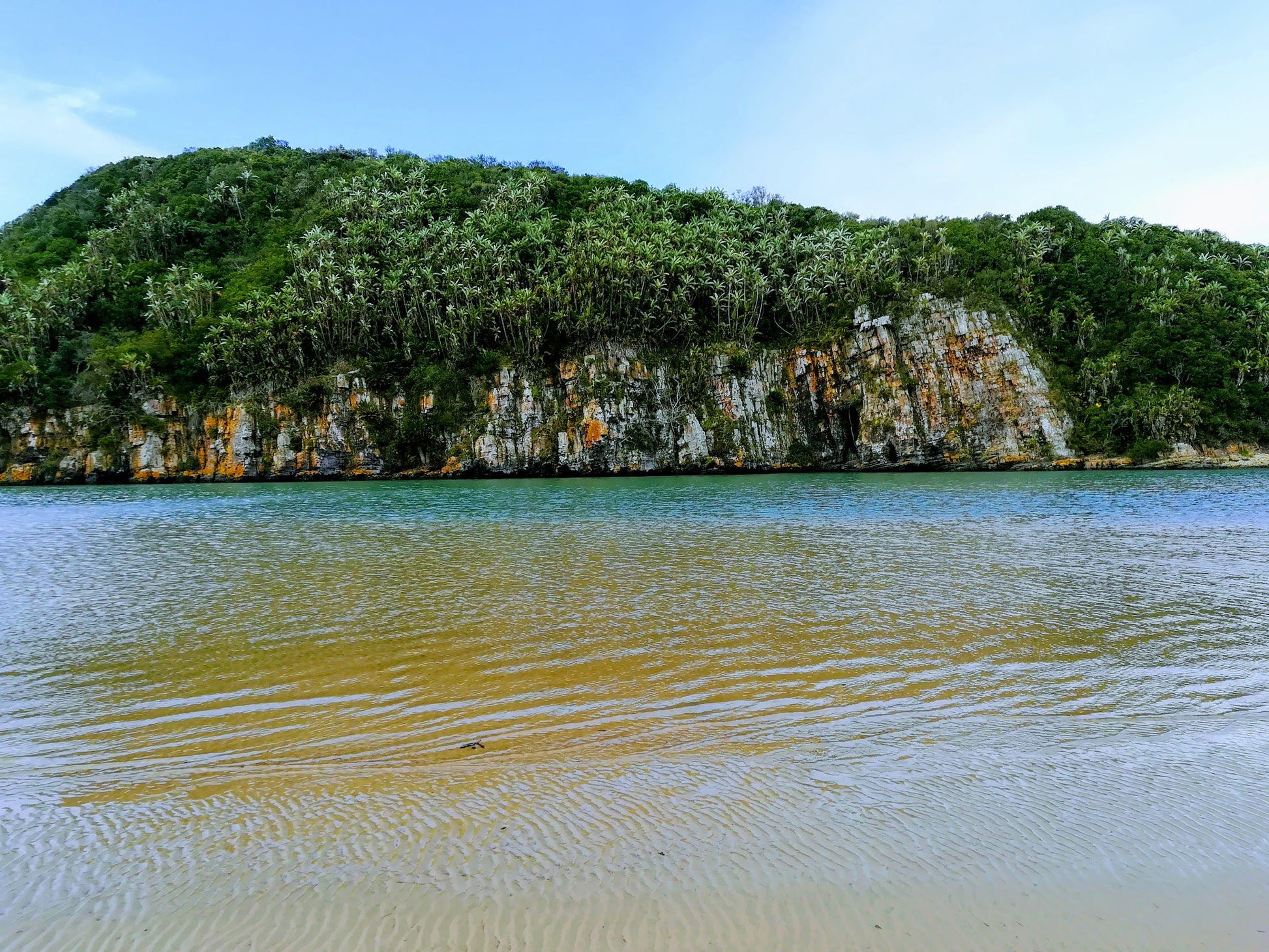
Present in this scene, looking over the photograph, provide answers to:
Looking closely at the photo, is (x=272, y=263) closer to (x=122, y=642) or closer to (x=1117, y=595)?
(x=122, y=642)

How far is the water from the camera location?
3.42 meters

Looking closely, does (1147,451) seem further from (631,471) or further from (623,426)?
(623,426)

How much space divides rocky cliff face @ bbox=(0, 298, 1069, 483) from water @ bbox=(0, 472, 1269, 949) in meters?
48.1

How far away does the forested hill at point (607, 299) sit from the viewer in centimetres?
6291

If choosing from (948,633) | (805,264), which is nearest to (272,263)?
(805,264)

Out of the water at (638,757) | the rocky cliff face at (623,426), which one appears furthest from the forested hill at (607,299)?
the water at (638,757)

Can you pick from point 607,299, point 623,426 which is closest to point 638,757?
point 623,426

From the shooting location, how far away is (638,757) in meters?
5.43

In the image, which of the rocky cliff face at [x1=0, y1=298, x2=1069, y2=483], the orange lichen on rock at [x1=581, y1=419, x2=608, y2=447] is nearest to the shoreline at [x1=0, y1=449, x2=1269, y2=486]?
the rocky cliff face at [x1=0, y1=298, x2=1069, y2=483]

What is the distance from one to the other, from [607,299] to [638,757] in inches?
2476

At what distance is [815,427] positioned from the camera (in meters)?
65.4

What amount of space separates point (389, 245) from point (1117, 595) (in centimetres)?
7858

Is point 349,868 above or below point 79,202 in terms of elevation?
below

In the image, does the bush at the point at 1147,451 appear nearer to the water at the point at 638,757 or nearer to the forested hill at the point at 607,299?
the forested hill at the point at 607,299
